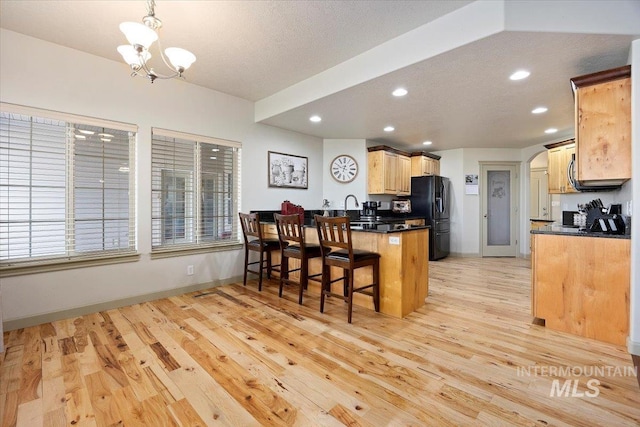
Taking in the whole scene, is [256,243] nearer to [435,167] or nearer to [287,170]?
[287,170]

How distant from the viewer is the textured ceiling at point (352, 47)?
219cm

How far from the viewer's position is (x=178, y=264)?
357cm

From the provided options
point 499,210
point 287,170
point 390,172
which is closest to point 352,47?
point 287,170

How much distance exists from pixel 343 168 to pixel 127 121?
347 cm

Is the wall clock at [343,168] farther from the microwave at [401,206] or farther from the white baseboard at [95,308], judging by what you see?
the white baseboard at [95,308]

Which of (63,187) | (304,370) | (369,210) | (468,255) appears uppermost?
(63,187)

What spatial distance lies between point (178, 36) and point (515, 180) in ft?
22.0

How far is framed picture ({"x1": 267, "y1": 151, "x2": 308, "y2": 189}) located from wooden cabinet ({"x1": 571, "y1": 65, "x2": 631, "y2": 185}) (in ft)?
11.8

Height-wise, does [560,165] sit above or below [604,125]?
above

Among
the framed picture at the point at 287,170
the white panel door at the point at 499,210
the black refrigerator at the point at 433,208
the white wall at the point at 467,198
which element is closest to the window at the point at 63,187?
the framed picture at the point at 287,170

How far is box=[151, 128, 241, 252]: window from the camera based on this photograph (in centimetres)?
345

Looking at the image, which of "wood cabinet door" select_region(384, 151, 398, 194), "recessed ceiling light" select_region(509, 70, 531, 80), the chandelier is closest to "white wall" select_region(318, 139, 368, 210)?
"wood cabinet door" select_region(384, 151, 398, 194)

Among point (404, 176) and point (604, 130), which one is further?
point (404, 176)

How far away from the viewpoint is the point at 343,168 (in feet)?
17.9
